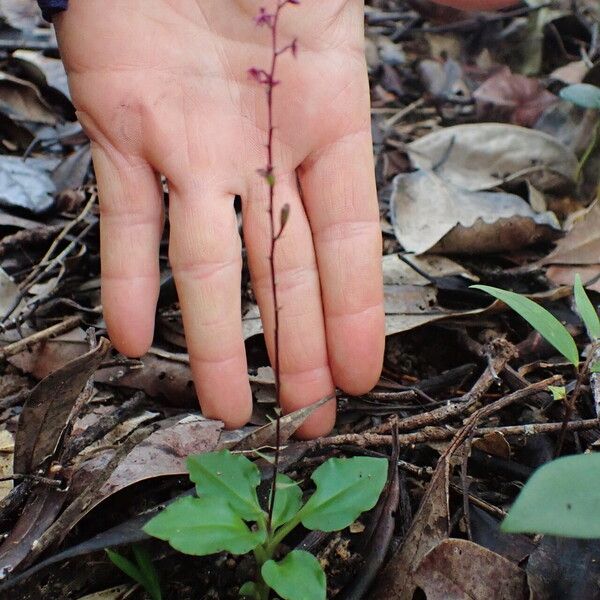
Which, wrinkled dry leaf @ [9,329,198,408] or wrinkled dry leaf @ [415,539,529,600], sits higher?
wrinkled dry leaf @ [415,539,529,600]

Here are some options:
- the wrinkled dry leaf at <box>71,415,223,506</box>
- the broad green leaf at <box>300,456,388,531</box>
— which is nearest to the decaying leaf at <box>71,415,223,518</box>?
the wrinkled dry leaf at <box>71,415,223,506</box>

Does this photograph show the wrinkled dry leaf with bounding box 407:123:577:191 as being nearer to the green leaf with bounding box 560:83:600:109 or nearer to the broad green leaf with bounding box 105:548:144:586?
the green leaf with bounding box 560:83:600:109

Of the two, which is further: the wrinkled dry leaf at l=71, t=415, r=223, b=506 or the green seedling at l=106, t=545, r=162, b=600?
the wrinkled dry leaf at l=71, t=415, r=223, b=506

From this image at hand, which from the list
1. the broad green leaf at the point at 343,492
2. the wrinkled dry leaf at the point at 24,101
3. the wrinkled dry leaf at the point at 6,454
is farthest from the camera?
the wrinkled dry leaf at the point at 24,101

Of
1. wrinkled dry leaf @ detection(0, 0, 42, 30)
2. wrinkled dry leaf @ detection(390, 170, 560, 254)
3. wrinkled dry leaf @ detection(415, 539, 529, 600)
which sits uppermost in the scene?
wrinkled dry leaf @ detection(0, 0, 42, 30)

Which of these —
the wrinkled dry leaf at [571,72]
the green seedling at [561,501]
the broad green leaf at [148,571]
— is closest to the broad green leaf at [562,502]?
the green seedling at [561,501]

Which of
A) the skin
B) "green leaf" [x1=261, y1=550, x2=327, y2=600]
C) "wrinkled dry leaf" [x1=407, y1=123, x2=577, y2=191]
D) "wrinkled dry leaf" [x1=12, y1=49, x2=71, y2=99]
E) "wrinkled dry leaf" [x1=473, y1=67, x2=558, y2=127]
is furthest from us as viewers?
"wrinkled dry leaf" [x1=473, y1=67, x2=558, y2=127]

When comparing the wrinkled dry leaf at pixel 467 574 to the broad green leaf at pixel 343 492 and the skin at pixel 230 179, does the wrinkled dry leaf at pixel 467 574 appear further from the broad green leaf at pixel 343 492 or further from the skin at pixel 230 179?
the skin at pixel 230 179
